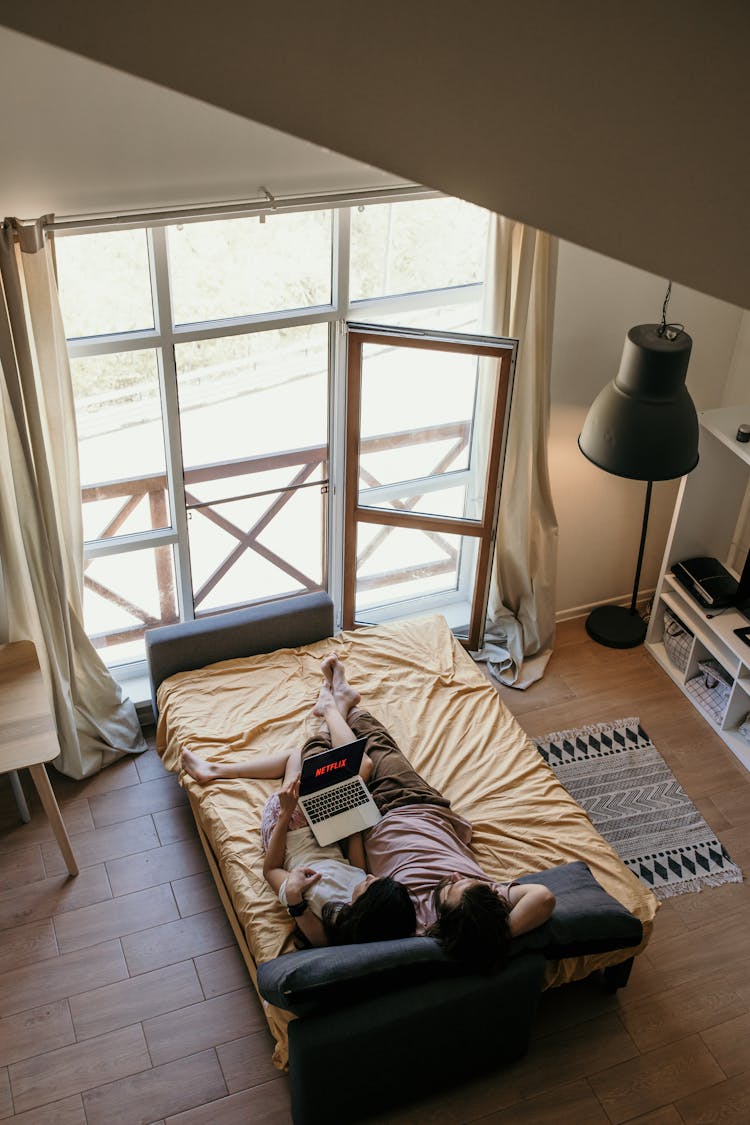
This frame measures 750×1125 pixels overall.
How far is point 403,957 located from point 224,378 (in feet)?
7.64

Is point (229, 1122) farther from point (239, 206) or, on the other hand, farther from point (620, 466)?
point (239, 206)

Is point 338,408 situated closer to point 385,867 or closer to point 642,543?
point 642,543

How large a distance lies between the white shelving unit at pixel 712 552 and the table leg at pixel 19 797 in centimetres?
302

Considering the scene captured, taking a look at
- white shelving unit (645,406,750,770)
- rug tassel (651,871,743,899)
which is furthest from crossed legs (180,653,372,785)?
white shelving unit (645,406,750,770)

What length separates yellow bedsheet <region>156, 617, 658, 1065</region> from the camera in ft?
10.8

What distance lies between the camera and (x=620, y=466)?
3.88 metres

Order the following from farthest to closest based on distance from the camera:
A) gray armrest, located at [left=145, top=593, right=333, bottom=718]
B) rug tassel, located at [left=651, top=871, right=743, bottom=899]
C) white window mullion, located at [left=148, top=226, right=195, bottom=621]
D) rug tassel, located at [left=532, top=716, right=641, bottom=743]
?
1. rug tassel, located at [left=532, top=716, right=641, bottom=743]
2. gray armrest, located at [left=145, top=593, right=333, bottom=718]
3. rug tassel, located at [left=651, top=871, right=743, bottom=899]
4. white window mullion, located at [left=148, top=226, right=195, bottom=621]

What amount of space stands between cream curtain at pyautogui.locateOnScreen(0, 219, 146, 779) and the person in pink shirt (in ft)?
3.37

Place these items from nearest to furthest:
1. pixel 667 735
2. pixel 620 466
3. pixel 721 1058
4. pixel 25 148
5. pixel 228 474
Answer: pixel 25 148
pixel 721 1058
pixel 620 466
pixel 228 474
pixel 667 735

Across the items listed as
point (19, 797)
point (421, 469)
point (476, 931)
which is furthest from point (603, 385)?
point (19, 797)

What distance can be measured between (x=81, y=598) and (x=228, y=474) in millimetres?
812

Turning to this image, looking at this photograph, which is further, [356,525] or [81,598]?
[356,525]

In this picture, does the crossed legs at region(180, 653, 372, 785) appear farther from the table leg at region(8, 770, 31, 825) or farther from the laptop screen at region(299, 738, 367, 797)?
the table leg at region(8, 770, 31, 825)

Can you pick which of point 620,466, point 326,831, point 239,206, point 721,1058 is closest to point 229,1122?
point 326,831
